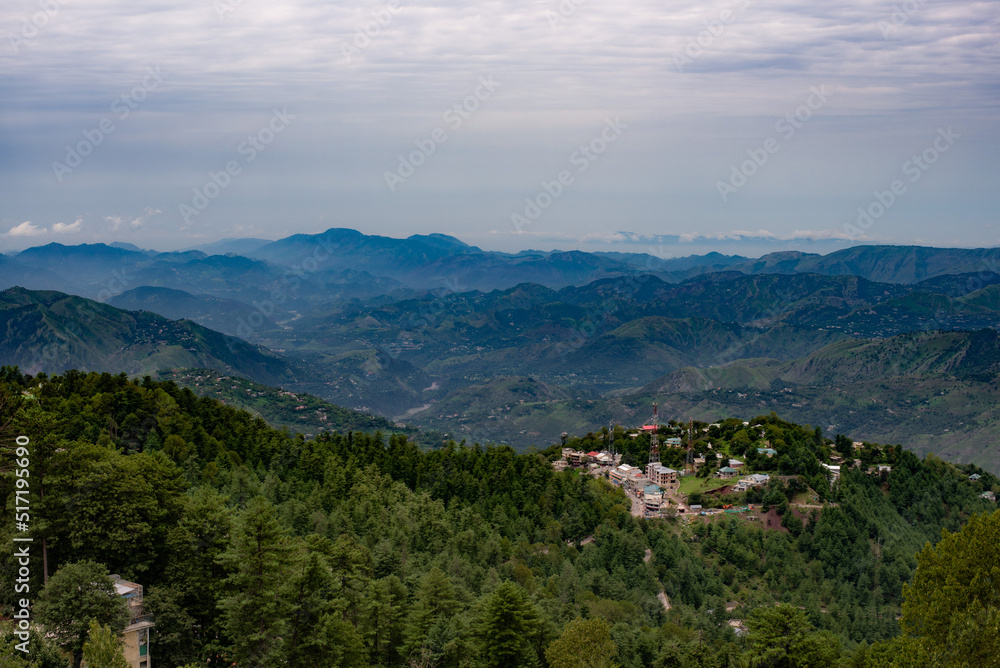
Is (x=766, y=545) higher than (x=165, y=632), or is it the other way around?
(x=165, y=632)

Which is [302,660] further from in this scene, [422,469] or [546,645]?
[422,469]

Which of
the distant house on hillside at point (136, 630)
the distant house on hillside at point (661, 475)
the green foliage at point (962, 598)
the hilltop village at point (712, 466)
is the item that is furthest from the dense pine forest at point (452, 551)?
the distant house on hillside at point (661, 475)

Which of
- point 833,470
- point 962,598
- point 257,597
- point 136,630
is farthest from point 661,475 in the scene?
point 136,630

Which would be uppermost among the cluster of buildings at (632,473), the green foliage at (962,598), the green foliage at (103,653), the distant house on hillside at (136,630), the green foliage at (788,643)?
the green foliage at (962,598)

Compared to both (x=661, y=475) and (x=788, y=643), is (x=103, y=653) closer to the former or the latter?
(x=788, y=643)

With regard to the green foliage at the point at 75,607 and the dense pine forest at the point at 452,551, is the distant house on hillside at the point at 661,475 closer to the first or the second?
the dense pine forest at the point at 452,551

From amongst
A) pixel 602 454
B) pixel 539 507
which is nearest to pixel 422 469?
pixel 539 507
